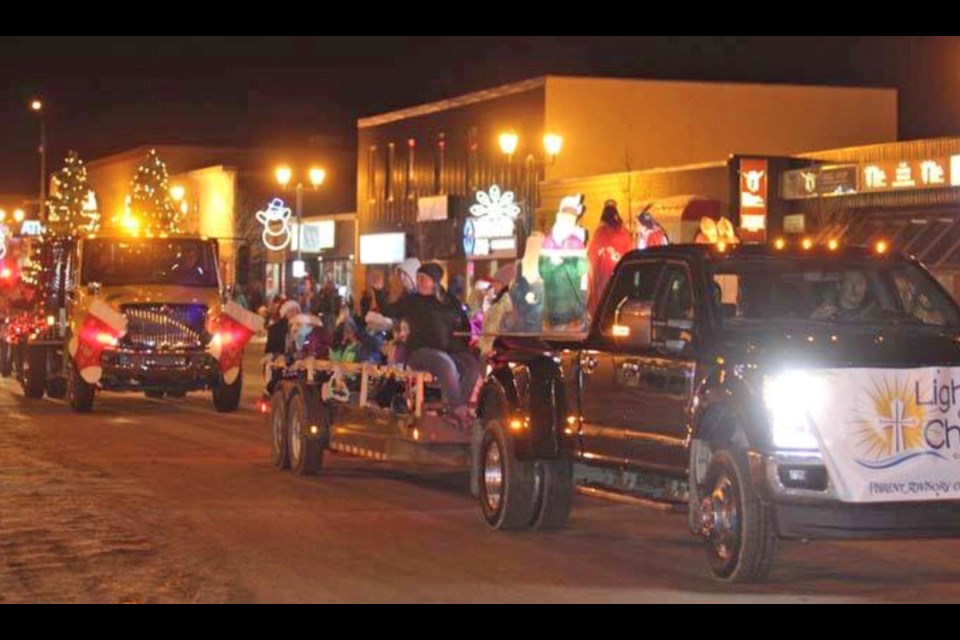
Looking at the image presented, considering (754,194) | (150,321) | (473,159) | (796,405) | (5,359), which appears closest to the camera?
(796,405)

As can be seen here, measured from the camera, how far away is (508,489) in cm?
1364

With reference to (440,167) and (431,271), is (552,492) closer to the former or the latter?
(431,271)

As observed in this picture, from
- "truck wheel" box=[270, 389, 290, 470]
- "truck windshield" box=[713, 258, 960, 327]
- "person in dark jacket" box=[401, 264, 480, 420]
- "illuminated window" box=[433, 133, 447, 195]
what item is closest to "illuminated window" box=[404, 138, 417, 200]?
"illuminated window" box=[433, 133, 447, 195]

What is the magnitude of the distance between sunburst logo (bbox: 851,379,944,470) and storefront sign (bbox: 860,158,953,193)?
22.5 meters

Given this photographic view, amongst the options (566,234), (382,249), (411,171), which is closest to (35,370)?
(566,234)

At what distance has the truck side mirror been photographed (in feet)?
38.2

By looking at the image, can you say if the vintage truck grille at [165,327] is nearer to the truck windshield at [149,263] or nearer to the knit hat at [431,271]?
the truck windshield at [149,263]

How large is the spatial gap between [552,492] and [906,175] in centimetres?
2164

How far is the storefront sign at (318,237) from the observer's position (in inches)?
2749

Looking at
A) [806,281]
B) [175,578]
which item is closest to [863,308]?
[806,281]

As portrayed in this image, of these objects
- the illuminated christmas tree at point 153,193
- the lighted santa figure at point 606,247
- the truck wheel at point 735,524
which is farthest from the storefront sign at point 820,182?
the illuminated christmas tree at point 153,193

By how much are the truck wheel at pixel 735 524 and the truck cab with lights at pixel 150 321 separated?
650 inches

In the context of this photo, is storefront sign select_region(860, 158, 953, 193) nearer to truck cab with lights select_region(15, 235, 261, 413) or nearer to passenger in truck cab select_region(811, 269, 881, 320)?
truck cab with lights select_region(15, 235, 261, 413)
